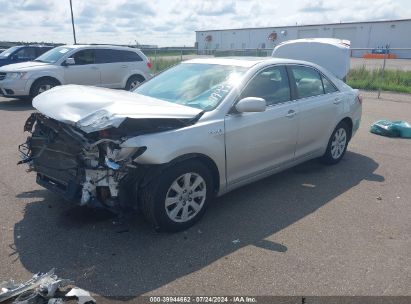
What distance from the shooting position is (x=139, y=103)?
4039 mm

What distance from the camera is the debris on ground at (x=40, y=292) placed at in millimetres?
2732

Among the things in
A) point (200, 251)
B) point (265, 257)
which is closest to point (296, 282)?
point (265, 257)

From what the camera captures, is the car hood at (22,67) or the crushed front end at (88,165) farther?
the car hood at (22,67)

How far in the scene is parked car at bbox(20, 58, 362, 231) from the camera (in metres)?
3.59

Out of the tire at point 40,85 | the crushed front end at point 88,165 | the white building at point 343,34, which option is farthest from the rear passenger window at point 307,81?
the white building at point 343,34

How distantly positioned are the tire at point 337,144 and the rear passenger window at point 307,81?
0.77 m

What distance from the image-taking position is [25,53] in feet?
51.4

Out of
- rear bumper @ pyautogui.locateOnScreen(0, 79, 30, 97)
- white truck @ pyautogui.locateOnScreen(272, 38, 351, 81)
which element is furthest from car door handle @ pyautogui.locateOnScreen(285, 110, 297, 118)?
rear bumper @ pyautogui.locateOnScreen(0, 79, 30, 97)

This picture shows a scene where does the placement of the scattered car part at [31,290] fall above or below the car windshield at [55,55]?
below

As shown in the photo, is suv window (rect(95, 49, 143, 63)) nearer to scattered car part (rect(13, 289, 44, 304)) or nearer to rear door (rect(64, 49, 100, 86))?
rear door (rect(64, 49, 100, 86))

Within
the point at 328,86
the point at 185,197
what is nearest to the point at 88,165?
the point at 185,197

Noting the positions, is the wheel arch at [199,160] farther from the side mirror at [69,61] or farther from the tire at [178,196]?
the side mirror at [69,61]

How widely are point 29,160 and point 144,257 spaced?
6.09 feet

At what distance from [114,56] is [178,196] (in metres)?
10.4
